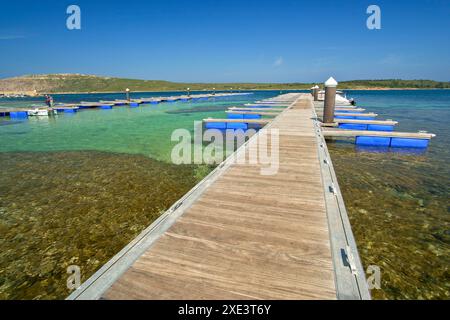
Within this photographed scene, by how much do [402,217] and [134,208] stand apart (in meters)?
8.11

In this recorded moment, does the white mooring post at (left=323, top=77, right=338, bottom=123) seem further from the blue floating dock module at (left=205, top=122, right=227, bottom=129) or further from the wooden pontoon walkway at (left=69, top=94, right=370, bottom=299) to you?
the wooden pontoon walkway at (left=69, top=94, right=370, bottom=299)

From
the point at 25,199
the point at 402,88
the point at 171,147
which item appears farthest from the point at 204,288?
the point at 402,88

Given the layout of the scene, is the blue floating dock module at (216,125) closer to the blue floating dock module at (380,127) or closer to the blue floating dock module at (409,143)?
the blue floating dock module at (380,127)

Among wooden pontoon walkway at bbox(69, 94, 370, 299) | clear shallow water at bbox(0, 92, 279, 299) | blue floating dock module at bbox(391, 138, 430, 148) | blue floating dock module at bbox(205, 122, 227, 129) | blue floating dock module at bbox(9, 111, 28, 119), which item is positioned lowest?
clear shallow water at bbox(0, 92, 279, 299)

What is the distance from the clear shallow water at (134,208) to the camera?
4.96 meters

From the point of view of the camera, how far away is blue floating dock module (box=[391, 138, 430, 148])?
14.1 meters

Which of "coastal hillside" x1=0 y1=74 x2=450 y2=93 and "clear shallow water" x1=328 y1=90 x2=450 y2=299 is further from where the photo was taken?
"coastal hillside" x1=0 y1=74 x2=450 y2=93

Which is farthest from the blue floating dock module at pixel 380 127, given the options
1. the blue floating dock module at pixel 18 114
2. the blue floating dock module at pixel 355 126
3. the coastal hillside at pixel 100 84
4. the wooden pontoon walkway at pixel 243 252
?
the coastal hillside at pixel 100 84

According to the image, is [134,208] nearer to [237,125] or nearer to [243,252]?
[243,252]

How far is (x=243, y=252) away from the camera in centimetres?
346

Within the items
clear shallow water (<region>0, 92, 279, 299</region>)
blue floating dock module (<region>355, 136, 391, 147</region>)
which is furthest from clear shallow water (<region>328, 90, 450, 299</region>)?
clear shallow water (<region>0, 92, 279, 299</region>)

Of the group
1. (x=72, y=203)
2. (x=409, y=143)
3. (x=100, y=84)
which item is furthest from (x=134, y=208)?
(x=100, y=84)

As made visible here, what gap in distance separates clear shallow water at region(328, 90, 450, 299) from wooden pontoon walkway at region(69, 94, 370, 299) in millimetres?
1873
